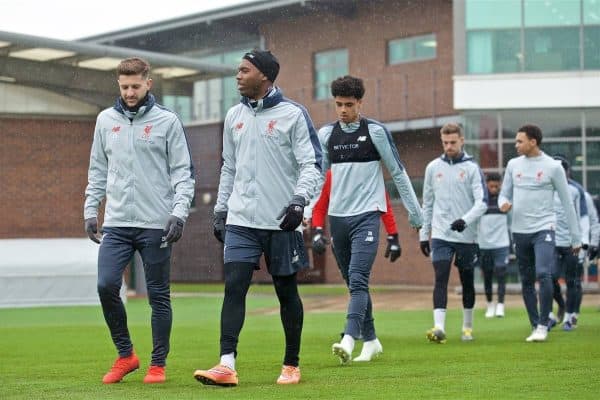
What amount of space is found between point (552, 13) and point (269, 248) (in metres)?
23.4

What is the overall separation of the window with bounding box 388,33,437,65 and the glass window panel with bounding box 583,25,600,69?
543 cm

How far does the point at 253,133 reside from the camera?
8562 mm

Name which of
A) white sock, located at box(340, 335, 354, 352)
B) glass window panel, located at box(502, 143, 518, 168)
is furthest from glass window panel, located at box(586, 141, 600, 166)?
white sock, located at box(340, 335, 354, 352)

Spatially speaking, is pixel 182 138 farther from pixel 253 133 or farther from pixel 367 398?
pixel 367 398

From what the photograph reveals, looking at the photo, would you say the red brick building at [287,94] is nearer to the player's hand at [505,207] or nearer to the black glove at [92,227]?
the player's hand at [505,207]

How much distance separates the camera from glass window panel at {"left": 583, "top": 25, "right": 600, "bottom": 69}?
99.9ft

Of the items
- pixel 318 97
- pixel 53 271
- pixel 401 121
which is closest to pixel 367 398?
pixel 53 271

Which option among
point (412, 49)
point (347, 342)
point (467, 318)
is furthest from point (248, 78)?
point (412, 49)

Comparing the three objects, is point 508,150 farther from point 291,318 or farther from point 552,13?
point 291,318

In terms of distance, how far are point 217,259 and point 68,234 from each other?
35.5 ft

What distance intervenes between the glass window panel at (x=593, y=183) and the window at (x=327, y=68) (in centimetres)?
923

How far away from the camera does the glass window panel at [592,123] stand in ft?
102

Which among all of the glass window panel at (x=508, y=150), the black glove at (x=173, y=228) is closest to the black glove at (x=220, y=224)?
the black glove at (x=173, y=228)

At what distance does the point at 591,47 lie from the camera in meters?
30.6
